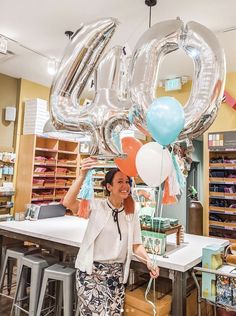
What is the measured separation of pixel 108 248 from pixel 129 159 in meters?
0.65

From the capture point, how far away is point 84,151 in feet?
19.2

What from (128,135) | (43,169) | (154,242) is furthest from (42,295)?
(43,169)

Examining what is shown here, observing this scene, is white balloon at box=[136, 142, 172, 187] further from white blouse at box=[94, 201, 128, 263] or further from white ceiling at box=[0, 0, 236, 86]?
white ceiling at box=[0, 0, 236, 86]

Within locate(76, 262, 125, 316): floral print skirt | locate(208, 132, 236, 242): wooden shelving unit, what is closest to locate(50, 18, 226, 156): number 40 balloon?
locate(76, 262, 125, 316): floral print skirt

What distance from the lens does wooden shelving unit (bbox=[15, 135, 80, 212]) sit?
508 cm

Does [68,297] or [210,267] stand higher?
[210,267]

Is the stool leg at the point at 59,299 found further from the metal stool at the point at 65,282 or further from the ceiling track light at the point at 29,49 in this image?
the ceiling track light at the point at 29,49

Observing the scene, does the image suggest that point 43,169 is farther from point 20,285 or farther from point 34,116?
point 20,285

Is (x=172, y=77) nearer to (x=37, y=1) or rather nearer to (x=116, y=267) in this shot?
(x=37, y=1)

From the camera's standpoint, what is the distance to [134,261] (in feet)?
7.10

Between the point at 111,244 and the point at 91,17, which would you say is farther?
the point at 91,17

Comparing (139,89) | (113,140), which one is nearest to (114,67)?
(139,89)

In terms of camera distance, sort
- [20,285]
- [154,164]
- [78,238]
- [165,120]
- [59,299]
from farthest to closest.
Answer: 1. [20,285]
2. [59,299]
3. [78,238]
4. [154,164]
5. [165,120]

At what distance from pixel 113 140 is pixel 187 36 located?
72 centimetres
